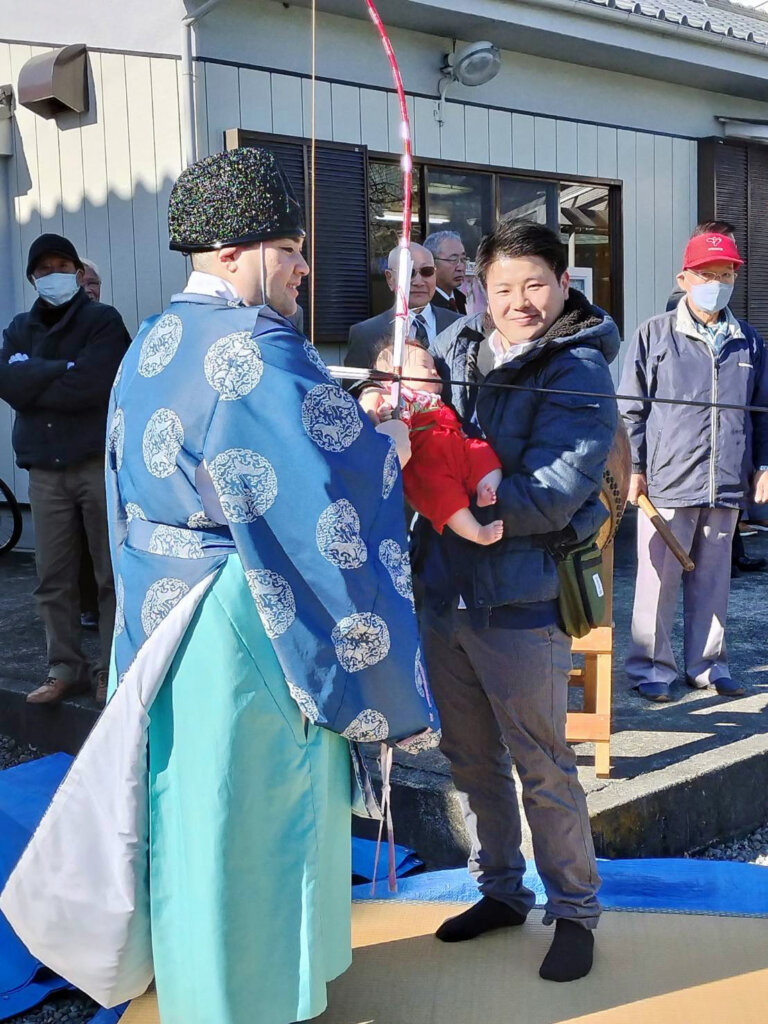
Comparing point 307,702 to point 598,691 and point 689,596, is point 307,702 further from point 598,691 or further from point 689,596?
point 689,596

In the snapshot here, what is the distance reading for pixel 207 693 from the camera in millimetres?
2184

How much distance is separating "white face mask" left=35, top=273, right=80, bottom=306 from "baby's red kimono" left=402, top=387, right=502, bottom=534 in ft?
8.58

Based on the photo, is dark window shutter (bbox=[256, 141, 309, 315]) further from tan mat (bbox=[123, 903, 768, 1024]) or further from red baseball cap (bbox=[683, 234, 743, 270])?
tan mat (bbox=[123, 903, 768, 1024])

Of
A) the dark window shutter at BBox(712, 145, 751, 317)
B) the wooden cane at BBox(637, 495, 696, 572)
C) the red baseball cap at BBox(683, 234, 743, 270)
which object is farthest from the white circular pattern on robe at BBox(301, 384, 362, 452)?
the dark window shutter at BBox(712, 145, 751, 317)

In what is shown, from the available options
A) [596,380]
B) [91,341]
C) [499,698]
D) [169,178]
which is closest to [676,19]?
[169,178]

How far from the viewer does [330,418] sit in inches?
84.6

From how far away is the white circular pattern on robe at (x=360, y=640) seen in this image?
85.2 inches

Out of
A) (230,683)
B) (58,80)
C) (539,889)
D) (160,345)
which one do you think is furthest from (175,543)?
(58,80)

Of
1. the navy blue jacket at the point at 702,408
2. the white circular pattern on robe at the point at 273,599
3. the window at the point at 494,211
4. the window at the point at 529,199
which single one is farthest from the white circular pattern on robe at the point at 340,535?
the window at the point at 529,199

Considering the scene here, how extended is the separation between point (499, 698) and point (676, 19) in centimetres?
642

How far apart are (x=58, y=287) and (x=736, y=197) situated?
6015 millimetres

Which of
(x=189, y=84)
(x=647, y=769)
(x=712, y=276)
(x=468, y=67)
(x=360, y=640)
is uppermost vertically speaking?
(x=468, y=67)

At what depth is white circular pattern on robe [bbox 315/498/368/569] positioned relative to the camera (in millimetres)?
2121

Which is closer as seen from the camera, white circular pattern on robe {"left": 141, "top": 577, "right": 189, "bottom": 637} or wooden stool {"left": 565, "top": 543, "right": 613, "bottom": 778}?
white circular pattern on robe {"left": 141, "top": 577, "right": 189, "bottom": 637}
